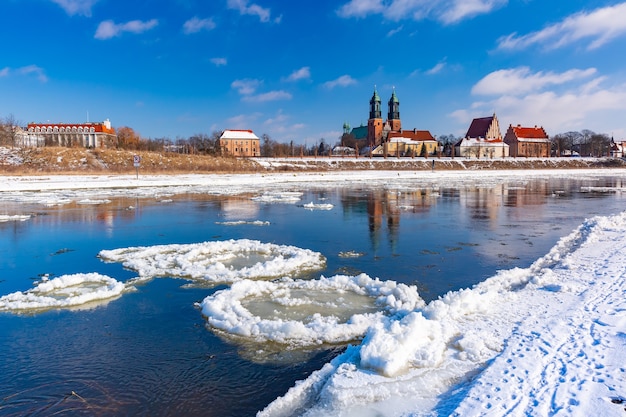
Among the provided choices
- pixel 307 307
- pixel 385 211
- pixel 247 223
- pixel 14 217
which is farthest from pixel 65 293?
pixel 385 211

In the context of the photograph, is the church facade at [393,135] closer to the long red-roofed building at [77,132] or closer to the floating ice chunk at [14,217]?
the long red-roofed building at [77,132]

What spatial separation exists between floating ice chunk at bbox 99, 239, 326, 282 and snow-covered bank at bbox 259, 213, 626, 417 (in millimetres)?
3892

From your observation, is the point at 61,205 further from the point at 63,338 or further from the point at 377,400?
the point at 377,400

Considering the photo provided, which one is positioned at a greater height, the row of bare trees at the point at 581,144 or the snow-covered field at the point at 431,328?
the row of bare trees at the point at 581,144

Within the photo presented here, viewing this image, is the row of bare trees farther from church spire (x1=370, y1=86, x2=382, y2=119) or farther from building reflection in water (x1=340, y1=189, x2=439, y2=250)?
building reflection in water (x1=340, y1=189, x2=439, y2=250)

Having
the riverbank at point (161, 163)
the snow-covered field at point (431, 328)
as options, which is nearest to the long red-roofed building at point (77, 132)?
the riverbank at point (161, 163)

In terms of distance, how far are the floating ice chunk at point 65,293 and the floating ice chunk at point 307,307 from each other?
1.99 m

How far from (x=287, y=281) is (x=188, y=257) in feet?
9.77

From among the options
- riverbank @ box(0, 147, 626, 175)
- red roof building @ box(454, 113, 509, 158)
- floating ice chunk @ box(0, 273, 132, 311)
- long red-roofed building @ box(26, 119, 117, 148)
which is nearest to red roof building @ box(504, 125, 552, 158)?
red roof building @ box(454, 113, 509, 158)

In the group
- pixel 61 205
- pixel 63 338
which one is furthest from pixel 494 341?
pixel 61 205

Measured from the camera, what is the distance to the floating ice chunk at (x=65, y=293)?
7.19 m

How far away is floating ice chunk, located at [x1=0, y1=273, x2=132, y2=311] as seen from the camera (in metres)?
7.19

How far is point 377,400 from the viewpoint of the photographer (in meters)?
4.19

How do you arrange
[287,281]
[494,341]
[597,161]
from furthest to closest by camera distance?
[597,161]
[287,281]
[494,341]
